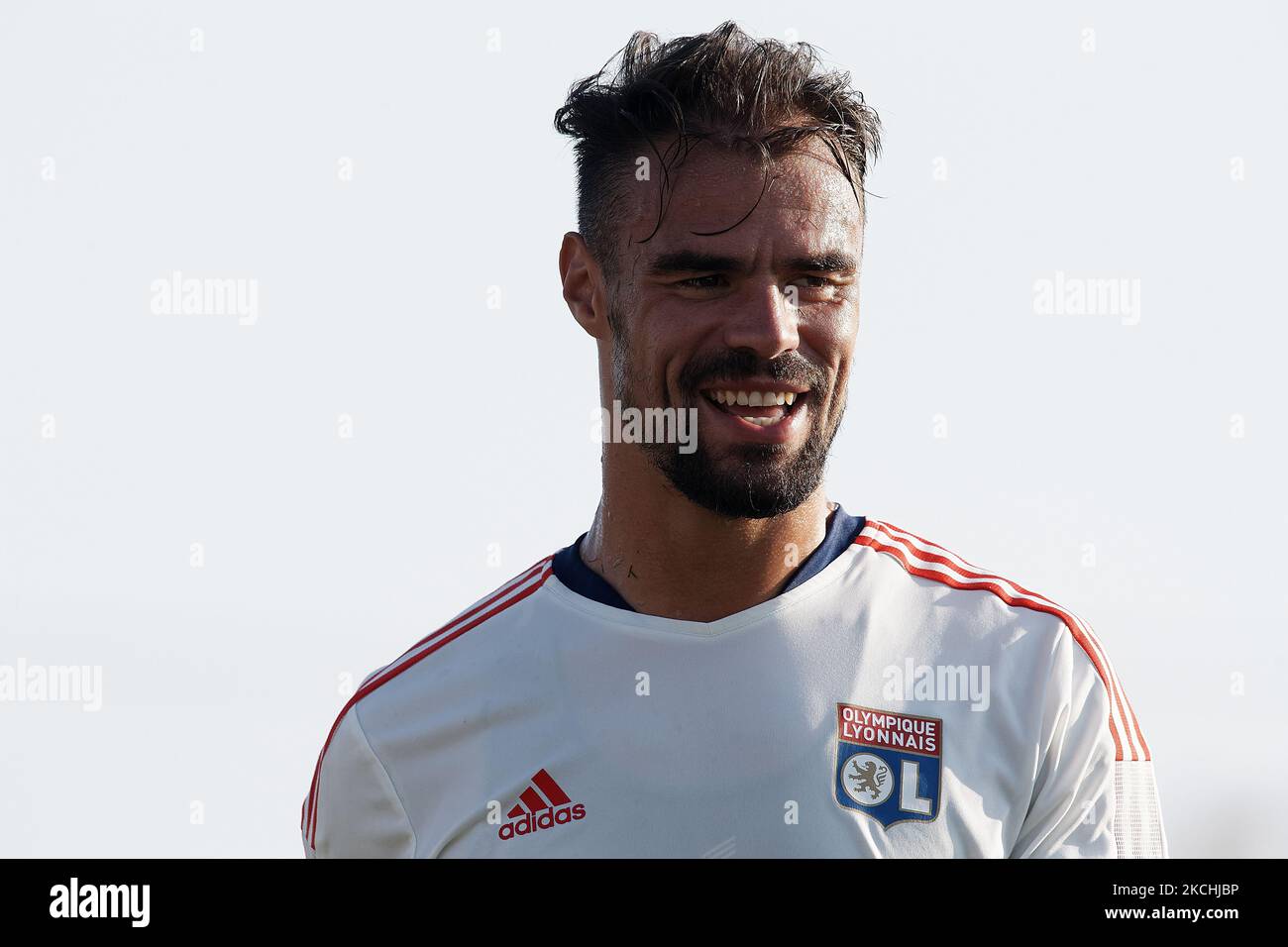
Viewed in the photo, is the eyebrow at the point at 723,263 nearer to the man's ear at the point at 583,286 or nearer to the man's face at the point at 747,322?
the man's face at the point at 747,322

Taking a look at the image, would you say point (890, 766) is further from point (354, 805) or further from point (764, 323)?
point (354, 805)

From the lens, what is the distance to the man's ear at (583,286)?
21.6 ft

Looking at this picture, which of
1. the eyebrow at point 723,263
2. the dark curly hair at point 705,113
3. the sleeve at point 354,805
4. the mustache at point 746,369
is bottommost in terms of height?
the sleeve at point 354,805

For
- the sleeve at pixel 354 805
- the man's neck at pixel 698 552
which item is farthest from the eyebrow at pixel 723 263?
the sleeve at pixel 354 805

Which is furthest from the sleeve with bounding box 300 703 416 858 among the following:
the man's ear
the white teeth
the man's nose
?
the man's nose

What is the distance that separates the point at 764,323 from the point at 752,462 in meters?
0.43

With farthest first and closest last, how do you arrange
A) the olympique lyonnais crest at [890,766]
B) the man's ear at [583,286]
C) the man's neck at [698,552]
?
the man's ear at [583,286] → the man's neck at [698,552] → the olympique lyonnais crest at [890,766]

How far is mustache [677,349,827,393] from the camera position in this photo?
6.04 m

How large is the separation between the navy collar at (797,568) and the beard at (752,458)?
22 cm

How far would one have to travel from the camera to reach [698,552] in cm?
632

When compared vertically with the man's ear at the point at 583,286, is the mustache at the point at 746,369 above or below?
below

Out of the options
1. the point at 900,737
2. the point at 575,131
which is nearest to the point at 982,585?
the point at 900,737

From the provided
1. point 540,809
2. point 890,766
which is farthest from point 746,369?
point 540,809

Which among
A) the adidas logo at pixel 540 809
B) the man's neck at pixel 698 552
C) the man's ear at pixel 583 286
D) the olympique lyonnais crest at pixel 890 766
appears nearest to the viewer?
the olympique lyonnais crest at pixel 890 766
